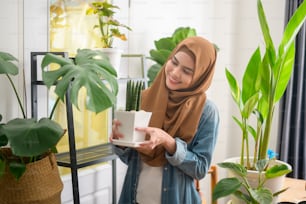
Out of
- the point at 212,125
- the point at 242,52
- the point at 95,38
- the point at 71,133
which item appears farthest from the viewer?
the point at 242,52

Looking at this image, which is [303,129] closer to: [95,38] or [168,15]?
[168,15]

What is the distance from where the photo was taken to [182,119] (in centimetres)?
131

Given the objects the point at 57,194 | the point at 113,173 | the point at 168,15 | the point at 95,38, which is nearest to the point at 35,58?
the point at 95,38

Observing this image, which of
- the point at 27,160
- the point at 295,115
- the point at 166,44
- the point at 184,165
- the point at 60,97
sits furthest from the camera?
the point at 295,115

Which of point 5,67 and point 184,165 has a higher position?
point 5,67

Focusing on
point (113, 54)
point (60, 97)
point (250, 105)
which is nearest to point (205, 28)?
point (113, 54)

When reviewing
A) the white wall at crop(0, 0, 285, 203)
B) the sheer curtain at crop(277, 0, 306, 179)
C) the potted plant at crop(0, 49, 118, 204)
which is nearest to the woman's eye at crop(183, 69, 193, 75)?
the potted plant at crop(0, 49, 118, 204)

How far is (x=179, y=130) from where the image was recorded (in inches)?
52.4

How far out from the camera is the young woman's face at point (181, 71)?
51.1 inches

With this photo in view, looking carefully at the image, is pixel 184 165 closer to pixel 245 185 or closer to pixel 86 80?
pixel 245 185

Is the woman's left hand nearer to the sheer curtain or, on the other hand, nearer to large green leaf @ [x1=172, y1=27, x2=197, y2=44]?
large green leaf @ [x1=172, y1=27, x2=197, y2=44]

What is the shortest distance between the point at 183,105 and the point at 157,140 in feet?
0.57

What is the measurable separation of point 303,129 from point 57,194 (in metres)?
1.92

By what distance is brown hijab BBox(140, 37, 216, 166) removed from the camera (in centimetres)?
131
